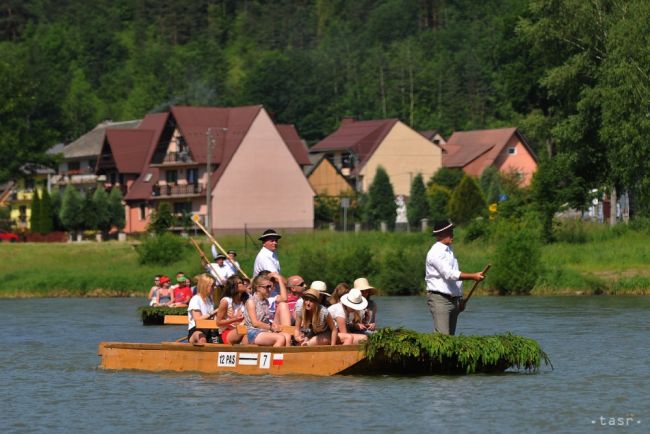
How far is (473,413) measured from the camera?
21.1m

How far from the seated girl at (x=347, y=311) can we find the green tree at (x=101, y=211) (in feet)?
224

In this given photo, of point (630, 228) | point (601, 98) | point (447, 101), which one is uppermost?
point (447, 101)

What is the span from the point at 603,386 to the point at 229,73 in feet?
493

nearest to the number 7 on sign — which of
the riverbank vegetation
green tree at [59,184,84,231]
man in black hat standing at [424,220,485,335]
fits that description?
man in black hat standing at [424,220,485,335]

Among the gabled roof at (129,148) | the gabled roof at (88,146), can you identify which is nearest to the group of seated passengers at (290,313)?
the gabled roof at (129,148)

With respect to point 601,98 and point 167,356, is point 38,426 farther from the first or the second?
point 601,98

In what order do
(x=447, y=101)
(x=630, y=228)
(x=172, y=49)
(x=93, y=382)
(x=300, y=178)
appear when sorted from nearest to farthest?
(x=93, y=382), (x=630, y=228), (x=300, y=178), (x=447, y=101), (x=172, y=49)

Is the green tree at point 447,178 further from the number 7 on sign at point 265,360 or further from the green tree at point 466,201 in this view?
the number 7 on sign at point 265,360

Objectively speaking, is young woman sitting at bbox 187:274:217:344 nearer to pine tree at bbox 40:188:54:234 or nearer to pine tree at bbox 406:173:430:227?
pine tree at bbox 40:188:54:234

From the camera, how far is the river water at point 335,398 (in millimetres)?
20531

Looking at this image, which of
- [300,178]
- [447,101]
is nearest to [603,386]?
[300,178]

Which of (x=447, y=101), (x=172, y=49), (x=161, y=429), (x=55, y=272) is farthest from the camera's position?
(x=172, y=49)

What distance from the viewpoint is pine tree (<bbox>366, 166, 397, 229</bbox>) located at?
95.3 m

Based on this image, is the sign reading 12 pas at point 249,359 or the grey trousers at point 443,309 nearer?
the grey trousers at point 443,309
